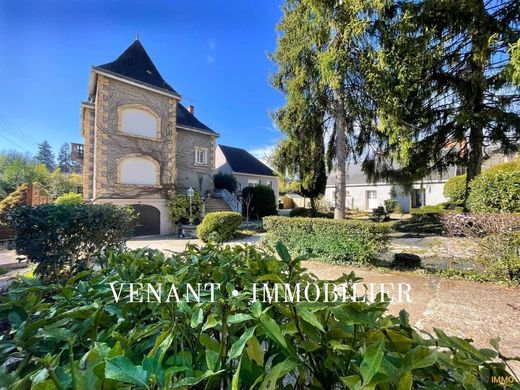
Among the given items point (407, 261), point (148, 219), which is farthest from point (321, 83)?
point (148, 219)

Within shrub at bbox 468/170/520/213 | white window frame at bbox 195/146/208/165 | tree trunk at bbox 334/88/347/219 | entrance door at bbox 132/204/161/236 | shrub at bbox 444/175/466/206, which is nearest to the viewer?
shrub at bbox 468/170/520/213

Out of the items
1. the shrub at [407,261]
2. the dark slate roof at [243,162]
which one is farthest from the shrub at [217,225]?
the dark slate roof at [243,162]

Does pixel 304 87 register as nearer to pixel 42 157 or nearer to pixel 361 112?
pixel 361 112

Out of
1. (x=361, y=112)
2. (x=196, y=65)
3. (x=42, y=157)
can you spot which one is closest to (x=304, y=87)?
(x=361, y=112)

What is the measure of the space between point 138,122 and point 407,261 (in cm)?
1381

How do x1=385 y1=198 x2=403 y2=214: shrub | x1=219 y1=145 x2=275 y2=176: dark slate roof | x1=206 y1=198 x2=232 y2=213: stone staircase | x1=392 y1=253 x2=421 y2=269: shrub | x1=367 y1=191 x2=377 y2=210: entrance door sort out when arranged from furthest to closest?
x1=367 y1=191 x2=377 y2=210: entrance door < x1=219 y1=145 x2=275 y2=176: dark slate roof < x1=385 y1=198 x2=403 y2=214: shrub < x1=206 y1=198 x2=232 y2=213: stone staircase < x1=392 y1=253 x2=421 y2=269: shrub

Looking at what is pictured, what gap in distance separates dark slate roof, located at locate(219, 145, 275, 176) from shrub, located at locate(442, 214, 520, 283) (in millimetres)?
18008

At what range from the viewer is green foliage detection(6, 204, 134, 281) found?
4.11 m

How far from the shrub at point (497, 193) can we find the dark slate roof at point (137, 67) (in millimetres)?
14622

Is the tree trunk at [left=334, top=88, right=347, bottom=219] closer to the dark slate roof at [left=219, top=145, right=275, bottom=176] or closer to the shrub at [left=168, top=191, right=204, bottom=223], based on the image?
the shrub at [left=168, top=191, right=204, bottom=223]

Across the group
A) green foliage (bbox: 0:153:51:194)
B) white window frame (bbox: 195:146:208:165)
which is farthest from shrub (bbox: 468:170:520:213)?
green foliage (bbox: 0:153:51:194)

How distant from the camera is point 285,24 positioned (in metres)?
9.59

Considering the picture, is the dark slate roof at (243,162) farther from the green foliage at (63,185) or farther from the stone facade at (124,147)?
the green foliage at (63,185)

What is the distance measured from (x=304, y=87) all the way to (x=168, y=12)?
4.88 metres
